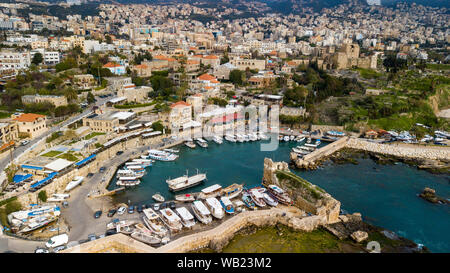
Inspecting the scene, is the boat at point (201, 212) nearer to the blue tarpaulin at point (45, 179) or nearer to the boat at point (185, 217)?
the boat at point (185, 217)

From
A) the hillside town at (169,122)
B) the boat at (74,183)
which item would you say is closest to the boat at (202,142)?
the hillside town at (169,122)

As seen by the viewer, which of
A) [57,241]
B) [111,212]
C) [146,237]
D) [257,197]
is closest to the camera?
[57,241]

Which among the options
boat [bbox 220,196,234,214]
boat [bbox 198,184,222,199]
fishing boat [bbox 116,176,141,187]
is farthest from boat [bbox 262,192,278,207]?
Answer: fishing boat [bbox 116,176,141,187]

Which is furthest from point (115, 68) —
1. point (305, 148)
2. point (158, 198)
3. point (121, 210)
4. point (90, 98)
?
point (121, 210)

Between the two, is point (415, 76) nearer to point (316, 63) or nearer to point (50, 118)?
point (316, 63)

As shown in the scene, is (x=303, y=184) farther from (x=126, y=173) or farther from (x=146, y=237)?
(x=126, y=173)

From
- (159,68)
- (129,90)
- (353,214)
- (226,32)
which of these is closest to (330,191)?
(353,214)
